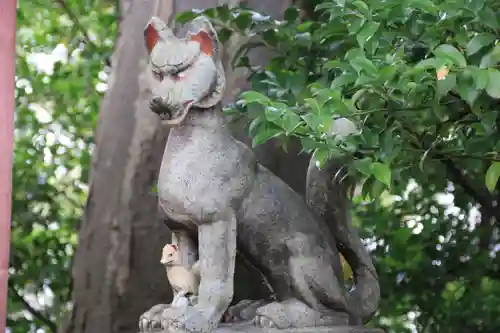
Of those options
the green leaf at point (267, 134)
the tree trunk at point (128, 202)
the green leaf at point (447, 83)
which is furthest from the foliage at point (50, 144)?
the green leaf at point (447, 83)

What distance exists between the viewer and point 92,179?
2.75m

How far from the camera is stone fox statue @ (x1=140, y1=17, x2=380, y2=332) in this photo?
170 centimetres

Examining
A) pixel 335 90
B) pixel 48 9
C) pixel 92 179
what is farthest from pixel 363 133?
pixel 48 9

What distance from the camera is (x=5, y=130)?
77.8 inches

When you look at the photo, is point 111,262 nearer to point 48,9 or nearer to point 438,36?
point 438,36

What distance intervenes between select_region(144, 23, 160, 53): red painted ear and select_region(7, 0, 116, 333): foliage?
190 centimetres

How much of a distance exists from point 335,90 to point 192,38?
0.38m

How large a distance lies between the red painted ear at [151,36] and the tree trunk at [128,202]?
772mm

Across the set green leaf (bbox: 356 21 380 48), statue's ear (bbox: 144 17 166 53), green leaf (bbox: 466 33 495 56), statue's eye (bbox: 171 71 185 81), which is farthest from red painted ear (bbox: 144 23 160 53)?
green leaf (bbox: 466 33 495 56)

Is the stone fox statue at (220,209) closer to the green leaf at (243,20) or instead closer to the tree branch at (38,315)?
the green leaf at (243,20)

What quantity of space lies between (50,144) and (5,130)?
6.12 ft

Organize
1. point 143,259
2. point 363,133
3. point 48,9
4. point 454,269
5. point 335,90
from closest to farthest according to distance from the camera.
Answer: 1. point 335,90
2. point 363,133
3. point 143,259
4. point 454,269
5. point 48,9

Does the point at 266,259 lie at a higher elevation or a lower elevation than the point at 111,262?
higher

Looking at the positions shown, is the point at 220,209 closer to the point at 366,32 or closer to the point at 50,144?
the point at 366,32
